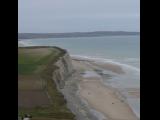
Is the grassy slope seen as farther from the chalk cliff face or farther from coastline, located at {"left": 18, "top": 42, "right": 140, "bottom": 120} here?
coastline, located at {"left": 18, "top": 42, "right": 140, "bottom": 120}

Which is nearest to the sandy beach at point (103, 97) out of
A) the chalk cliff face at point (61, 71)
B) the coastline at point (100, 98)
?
the coastline at point (100, 98)

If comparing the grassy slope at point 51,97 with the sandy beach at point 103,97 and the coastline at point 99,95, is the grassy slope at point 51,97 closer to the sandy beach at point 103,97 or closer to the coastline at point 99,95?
the coastline at point 99,95

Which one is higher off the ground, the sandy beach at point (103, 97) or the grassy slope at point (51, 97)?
the grassy slope at point (51, 97)

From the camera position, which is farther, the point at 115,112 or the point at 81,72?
the point at 81,72
